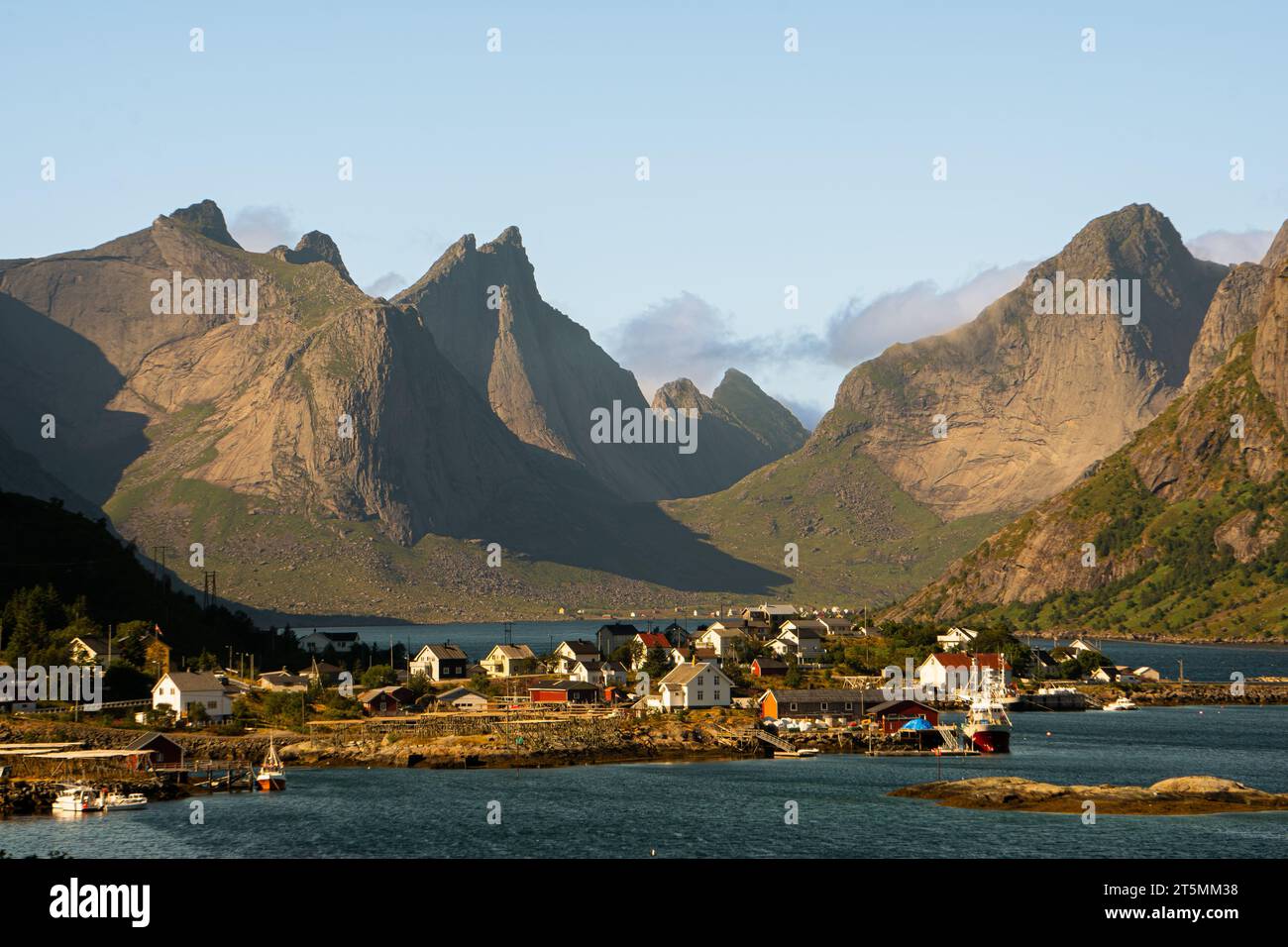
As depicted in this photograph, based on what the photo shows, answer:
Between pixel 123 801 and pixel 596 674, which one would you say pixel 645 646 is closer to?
pixel 596 674

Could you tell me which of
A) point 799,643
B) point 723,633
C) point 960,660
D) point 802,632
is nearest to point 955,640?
point 960,660

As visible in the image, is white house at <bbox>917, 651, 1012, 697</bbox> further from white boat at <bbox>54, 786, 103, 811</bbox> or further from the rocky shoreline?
white boat at <bbox>54, 786, 103, 811</bbox>

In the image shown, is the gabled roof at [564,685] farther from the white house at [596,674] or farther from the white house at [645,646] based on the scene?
the white house at [645,646]

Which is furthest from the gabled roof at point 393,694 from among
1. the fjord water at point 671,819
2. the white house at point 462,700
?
the fjord water at point 671,819

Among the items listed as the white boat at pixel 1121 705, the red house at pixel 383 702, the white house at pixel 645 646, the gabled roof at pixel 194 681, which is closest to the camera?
the gabled roof at pixel 194 681

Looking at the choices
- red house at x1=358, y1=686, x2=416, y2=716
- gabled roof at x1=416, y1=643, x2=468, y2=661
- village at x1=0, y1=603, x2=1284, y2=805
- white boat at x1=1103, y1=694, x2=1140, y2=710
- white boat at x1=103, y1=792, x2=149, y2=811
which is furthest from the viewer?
white boat at x1=1103, y1=694, x2=1140, y2=710

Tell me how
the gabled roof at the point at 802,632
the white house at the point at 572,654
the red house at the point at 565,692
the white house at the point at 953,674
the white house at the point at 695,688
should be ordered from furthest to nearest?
1. the gabled roof at the point at 802,632
2. the white house at the point at 953,674
3. the white house at the point at 572,654
4. the red house at the point at 565,692
5. the white house at the point at 695,688

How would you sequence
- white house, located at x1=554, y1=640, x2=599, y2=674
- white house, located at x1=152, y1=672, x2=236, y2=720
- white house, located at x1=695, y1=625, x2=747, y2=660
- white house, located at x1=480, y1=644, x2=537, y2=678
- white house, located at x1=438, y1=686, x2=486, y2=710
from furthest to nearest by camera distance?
white house, located at x1=695, y1=625, x2=747, y2=660 → white house, located at x1=480, y1=644, x2=537, y2=678 → white house, located at x1=554, y1=640, x2=599, y2=674 → white house, located at x1=438, y1=686, x2=486, y2=710 → white house, located at x1=152, y1=672, x2=236, y2=720

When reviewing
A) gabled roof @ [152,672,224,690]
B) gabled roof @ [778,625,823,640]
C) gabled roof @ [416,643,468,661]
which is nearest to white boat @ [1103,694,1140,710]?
gabled roof @ [778,625,823,640]
